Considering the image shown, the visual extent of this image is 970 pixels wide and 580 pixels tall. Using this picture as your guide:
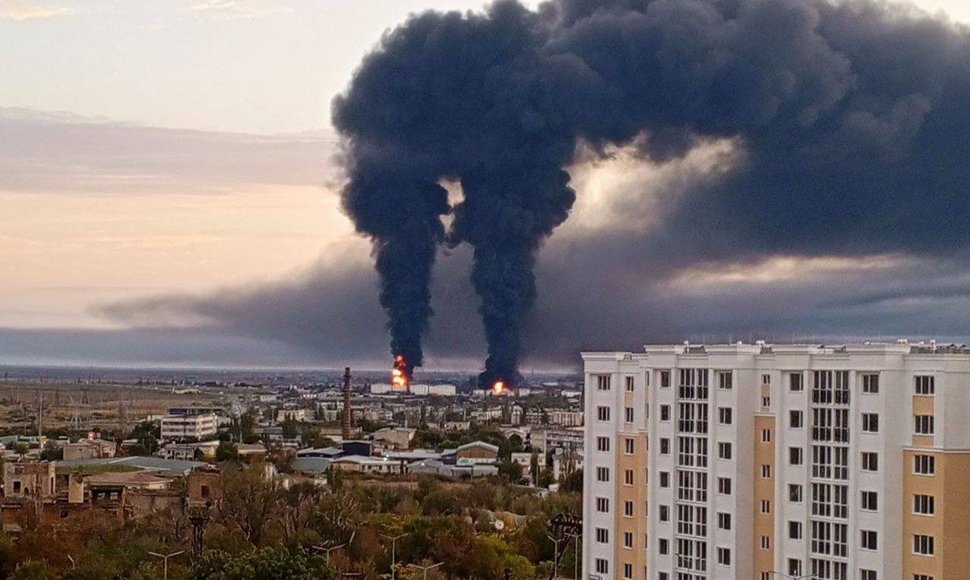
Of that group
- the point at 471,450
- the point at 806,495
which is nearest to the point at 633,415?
the point at 806,495

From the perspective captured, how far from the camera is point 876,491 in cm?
2623

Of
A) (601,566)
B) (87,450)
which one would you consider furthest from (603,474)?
(87,450)

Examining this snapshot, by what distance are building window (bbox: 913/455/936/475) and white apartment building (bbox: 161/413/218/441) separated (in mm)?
73320

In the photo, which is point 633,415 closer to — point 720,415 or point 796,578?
point 720,415

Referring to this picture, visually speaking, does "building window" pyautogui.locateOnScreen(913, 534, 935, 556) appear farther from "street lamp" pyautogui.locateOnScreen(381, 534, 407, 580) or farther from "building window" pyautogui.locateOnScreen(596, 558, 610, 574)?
"street lamp" pyautogui.locateOnScreen(381, 534, 407, 580)

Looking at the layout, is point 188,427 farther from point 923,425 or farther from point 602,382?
point 923,425

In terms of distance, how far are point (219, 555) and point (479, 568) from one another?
8.86 metres

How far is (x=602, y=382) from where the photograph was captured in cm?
3170

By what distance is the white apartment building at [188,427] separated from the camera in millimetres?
99000

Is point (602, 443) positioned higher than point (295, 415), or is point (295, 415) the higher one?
point (295, 415)

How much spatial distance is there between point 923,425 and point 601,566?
731 cm

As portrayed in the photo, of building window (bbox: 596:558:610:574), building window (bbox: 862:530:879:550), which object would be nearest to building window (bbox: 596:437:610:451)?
building window (bbox: 596:558:610:574)

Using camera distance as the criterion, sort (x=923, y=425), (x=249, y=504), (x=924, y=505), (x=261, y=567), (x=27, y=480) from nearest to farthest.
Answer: (x=924, y=505), (x=923, y=425), (x=261, y=567), (x=249, y=504), (x=27, y=480)

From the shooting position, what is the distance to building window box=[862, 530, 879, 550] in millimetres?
26078
